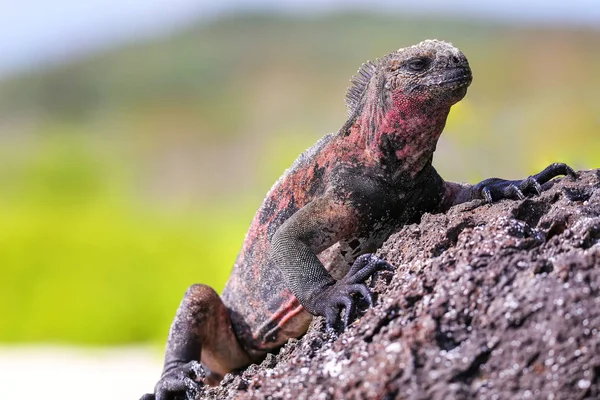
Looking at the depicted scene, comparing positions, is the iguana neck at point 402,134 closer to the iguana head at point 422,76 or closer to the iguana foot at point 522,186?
the iguana head at point 422,76

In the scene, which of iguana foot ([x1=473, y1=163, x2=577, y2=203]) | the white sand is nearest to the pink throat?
iguana foot ([x1=473, y1=163, x2=577, y2=203])

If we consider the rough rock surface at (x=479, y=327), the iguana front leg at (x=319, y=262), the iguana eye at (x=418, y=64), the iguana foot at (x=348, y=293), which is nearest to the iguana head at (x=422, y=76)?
the iguana eye at (x=418, y=64)

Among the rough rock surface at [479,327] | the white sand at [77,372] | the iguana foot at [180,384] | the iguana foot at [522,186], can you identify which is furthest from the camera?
Result: the white sand at [77,372]

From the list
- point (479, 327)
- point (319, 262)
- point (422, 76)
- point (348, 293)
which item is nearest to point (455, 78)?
point (422, 76)

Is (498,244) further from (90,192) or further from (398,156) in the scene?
(90,192)

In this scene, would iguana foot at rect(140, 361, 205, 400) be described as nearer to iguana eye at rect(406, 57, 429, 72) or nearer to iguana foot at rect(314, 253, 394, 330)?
iguana foot at rect(314, 253, 394, 330)

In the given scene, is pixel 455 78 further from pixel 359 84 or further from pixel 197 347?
pixel 197 347

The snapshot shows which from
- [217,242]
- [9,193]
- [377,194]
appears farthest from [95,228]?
[377,194]
